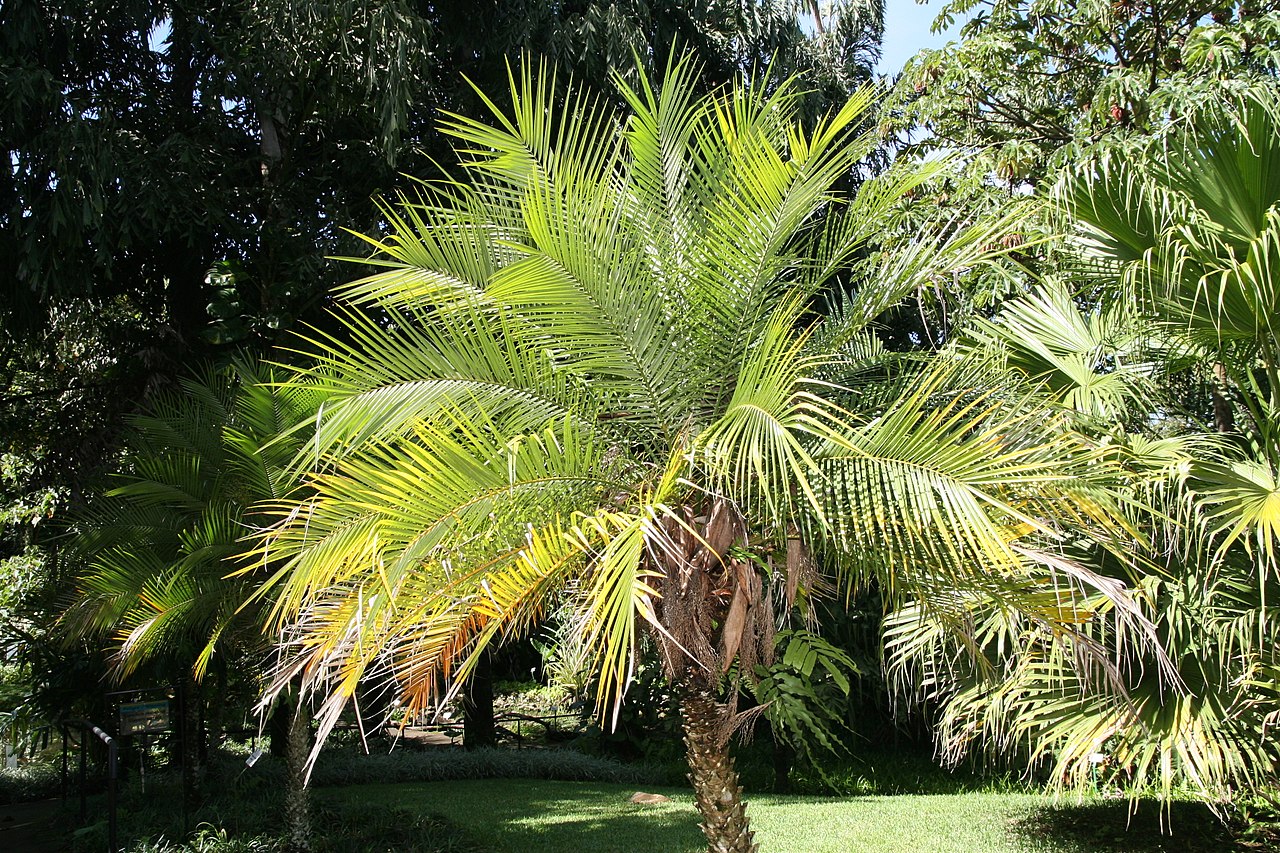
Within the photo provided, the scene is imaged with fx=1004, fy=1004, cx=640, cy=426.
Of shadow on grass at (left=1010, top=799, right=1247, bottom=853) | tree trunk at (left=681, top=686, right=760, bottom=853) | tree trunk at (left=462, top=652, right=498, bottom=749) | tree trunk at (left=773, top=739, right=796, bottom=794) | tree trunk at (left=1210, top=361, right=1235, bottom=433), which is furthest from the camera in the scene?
tree trunk at (left=462, top=652, right=498, bottom=749)

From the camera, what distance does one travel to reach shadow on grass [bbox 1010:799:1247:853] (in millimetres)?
7348

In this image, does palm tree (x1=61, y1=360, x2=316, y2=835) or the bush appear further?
the bush

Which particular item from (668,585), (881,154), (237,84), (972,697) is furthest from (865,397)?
(881,154)

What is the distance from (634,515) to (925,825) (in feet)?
21.5

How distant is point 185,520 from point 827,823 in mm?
6246

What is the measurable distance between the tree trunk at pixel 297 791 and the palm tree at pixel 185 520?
3.4 inches

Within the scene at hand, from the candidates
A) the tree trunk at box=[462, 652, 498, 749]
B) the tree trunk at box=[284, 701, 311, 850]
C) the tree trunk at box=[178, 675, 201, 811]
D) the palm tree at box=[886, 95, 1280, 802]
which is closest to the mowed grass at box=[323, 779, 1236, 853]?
the tree trunk at box=[284, 701, 311, 850]

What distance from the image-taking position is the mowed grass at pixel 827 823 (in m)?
7.81

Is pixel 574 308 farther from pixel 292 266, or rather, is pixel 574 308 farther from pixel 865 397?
pixel 292 266

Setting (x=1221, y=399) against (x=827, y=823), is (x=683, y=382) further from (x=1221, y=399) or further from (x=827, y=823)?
(x=827, y=823)

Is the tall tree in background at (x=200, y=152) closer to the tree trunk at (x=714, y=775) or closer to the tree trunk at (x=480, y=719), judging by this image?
the tree trunk at (x=714, y=775)

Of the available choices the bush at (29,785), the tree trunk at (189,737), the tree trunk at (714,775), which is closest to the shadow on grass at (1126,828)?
the tree trunk at (714,775)

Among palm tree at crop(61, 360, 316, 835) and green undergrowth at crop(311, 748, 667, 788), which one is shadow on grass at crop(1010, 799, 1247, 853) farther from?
palm tree at crop(61, 360, 316, 835)

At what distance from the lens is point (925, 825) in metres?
8.95
